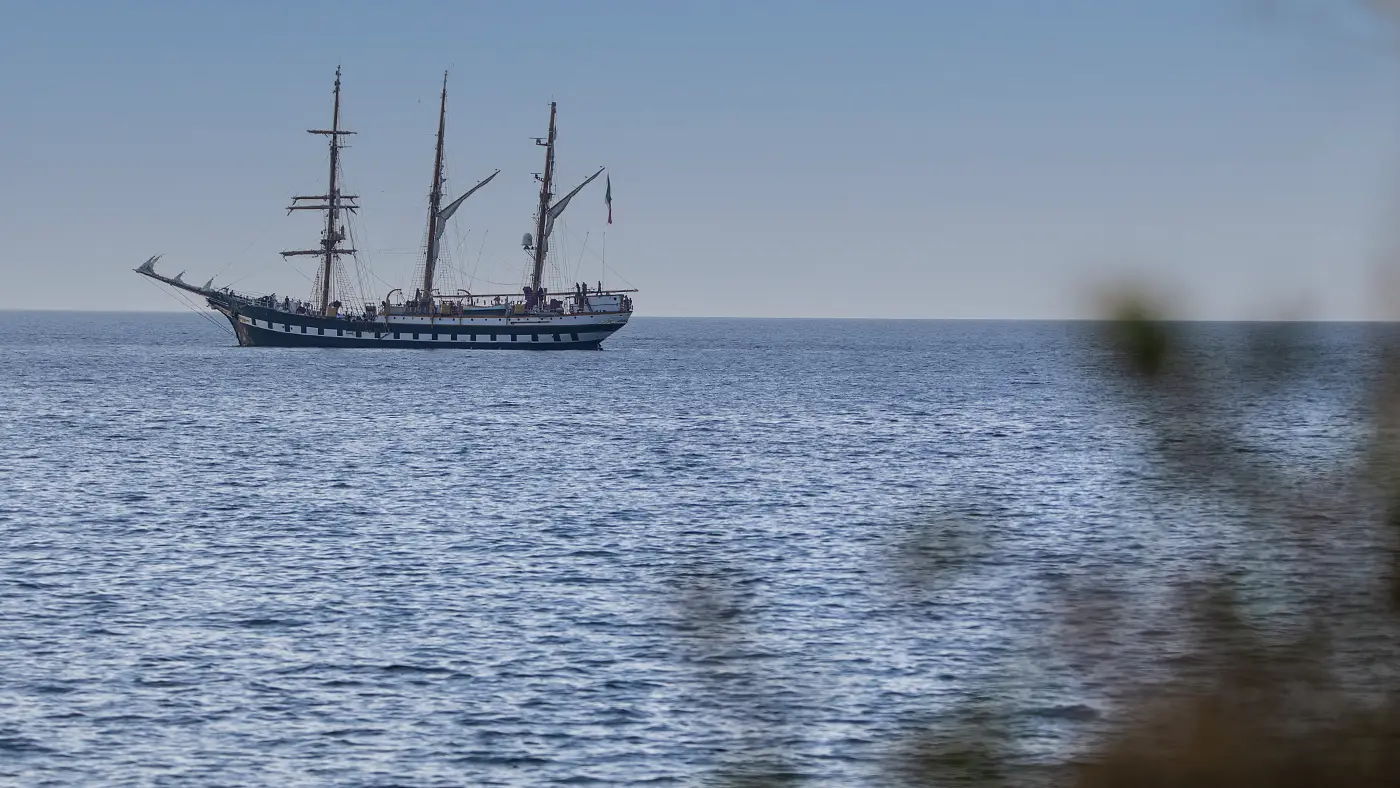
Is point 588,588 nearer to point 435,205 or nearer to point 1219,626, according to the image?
point 1219,626

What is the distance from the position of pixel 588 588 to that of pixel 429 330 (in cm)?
11672

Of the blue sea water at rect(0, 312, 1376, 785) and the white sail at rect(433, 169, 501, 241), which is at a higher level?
the white sail at rect(433, 169, 501, 241)

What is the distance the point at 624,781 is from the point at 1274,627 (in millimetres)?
15532

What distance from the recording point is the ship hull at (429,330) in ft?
462

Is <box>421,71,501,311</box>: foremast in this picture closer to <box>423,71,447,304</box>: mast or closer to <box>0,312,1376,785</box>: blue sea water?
<box>423,71,447,304</box>: mast

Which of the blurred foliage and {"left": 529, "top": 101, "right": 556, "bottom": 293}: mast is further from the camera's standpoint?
{"left": 529, "top": 101, "right": 556, "bottom": 293}: mast

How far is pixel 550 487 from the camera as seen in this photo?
4838cm

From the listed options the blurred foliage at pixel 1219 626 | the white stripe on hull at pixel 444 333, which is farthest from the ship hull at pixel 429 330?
the blurred foliage at pixel 1219 626

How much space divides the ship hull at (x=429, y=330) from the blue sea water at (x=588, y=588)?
226 feet

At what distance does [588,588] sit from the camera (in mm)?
29359

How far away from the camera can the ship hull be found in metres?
141

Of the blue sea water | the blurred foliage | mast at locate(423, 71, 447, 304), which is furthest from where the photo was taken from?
mast at locate(423, 71, 447, 304)

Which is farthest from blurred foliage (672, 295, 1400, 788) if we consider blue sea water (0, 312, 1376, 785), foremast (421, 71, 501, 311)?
foremast (421, 71, 501, 311)

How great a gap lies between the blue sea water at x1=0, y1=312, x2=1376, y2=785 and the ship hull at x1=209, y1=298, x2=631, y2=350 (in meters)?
69.0
